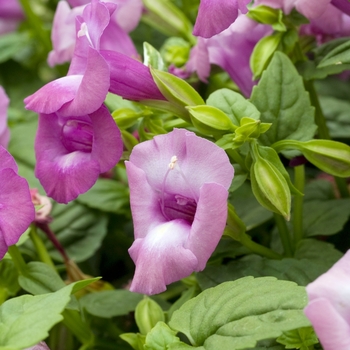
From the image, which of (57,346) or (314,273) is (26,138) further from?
(314,273)

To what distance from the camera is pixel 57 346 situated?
74 cm

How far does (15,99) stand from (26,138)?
0.23 metres

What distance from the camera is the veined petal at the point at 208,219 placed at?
0.47 m

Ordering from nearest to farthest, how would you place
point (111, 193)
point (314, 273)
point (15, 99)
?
point (314, 273)
point (111, 193)
point (15, 99)

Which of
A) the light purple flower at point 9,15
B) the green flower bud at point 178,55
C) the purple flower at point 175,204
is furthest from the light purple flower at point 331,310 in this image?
the light purple flower at point 9,15

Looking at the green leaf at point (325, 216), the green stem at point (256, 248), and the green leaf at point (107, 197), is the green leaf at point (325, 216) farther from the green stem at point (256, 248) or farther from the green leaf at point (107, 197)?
the green leaf at point (107, 197)

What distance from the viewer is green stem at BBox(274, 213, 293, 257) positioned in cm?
62

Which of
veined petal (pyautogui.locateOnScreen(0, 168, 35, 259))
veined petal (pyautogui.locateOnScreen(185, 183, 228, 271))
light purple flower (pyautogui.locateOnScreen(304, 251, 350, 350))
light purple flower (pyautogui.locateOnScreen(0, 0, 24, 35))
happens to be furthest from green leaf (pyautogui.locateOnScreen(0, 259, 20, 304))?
light purple flower (pyautogui.locateOnScreen(0, 0, 24, 35))

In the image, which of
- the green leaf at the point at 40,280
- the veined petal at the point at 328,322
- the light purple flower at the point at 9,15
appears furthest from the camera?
the light purple flower at the point at 9,15

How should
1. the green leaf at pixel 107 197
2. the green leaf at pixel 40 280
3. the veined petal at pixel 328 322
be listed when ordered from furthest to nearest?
the green leaf at pixel 107 197, the green leaf at pixel 40 280, the veined petal at pixel 328 322

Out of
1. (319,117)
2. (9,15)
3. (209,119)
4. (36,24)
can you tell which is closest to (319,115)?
(319,117)

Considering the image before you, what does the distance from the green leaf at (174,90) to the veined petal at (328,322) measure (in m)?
0.23

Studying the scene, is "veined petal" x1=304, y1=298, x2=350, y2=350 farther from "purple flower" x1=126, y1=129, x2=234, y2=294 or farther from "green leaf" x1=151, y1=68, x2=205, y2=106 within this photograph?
"green leaf" x1=151, y1=68, x2=205, y2=106

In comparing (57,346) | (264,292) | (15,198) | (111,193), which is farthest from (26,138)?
(264,292)
